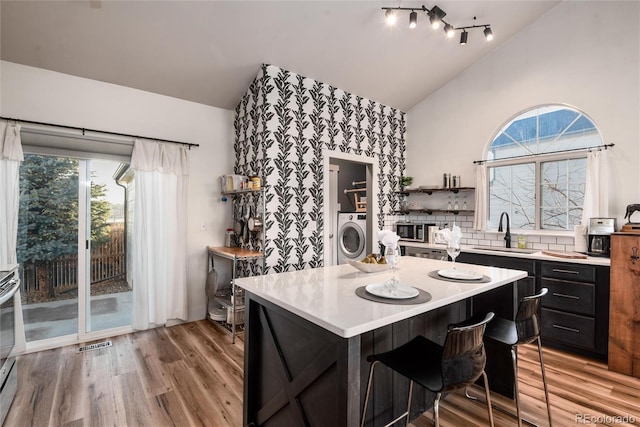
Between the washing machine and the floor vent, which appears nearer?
the floor vent

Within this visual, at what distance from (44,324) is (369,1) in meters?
4.49

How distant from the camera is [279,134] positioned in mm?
3398

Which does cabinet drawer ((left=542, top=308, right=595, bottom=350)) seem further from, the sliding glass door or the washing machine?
the sliding glass door

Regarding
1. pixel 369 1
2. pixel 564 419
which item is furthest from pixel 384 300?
pixel 369 1

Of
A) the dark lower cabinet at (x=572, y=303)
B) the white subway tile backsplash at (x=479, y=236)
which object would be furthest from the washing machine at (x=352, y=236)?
the dark lower cabinet at (x=572, y=303)

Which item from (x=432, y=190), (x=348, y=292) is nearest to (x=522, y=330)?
(x=348, y=292)

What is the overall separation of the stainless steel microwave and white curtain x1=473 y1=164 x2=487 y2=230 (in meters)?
0.64

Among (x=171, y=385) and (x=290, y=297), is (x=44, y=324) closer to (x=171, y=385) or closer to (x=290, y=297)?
(x=171, y=385)

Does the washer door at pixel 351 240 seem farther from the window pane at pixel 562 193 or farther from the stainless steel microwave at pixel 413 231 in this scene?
the window pane at pixel 562 193

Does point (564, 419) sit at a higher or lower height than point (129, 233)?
lower

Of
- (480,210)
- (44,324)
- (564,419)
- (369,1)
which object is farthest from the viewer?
(480,210)

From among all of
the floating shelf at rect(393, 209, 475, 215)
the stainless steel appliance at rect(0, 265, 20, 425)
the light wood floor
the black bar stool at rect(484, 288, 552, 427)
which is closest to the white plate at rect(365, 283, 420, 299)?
the black bar stool at rect(484, 288, 552, 427)

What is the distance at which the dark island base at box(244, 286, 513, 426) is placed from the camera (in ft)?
3.74

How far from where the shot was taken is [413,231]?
4.40 m
